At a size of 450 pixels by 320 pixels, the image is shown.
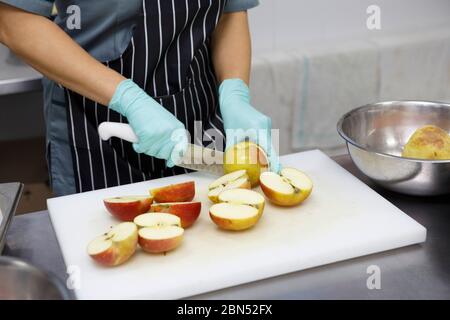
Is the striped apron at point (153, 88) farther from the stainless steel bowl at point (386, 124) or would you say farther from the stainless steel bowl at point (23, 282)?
the stainless steel bowl at point (23, 282)

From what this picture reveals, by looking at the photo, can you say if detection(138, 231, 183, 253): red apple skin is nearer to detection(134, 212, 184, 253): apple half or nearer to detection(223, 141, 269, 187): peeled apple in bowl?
detection(134, 212, 184, 253): apple half

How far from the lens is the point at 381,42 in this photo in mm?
2561

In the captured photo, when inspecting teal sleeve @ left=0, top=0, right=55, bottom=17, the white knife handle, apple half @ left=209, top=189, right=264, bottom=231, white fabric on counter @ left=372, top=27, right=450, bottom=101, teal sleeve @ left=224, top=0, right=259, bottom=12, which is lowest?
white fabric on counter @ left=372, top=27, right=450, bottom=101

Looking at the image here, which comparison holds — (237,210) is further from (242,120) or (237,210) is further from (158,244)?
(242,120)

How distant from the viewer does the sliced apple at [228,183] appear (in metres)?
1.16

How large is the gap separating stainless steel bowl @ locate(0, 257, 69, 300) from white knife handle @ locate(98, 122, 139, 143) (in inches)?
17.0

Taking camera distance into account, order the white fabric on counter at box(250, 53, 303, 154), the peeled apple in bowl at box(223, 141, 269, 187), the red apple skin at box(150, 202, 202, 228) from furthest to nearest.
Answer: the white fabric on counter at box(250, 53, 303, 154) < the peeled apple in bowl at box(223, 141, 269, 187) < the red apple skin at box(150, 202, 202, 228)

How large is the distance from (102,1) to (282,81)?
3.86 feet

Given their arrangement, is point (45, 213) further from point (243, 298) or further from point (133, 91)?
point (243, 298)

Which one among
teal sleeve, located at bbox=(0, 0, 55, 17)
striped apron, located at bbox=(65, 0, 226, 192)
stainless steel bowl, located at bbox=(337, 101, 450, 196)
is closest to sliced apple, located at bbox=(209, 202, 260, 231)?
stainless steel bowl, located at bbox=(337, 101, 450, 196)

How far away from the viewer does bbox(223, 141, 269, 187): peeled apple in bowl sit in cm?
122

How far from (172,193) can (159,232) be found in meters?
0.16

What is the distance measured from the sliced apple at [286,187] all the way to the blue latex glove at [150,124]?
0.20 metres

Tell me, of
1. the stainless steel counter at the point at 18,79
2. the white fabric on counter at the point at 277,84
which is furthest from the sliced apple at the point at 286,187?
the white fabric on counter at the point at 277,84
